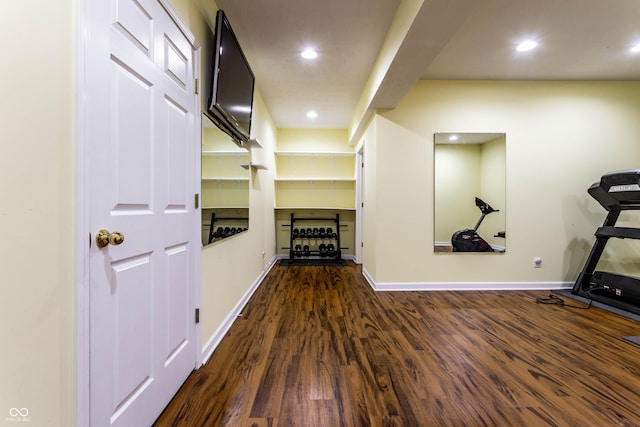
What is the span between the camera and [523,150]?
3412 millimetres

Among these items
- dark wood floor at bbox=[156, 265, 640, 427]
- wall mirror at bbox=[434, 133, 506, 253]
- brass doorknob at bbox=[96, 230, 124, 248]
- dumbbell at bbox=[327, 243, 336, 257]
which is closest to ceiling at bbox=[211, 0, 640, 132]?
wall mirror at bbox=[434, 133, 506, 253]

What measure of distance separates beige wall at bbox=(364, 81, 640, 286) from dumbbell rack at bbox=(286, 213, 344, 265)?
180 centimetres

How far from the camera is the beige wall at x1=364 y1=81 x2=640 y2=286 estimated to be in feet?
11.1

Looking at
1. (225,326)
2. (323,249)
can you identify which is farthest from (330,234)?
(225,326)

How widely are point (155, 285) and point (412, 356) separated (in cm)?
171

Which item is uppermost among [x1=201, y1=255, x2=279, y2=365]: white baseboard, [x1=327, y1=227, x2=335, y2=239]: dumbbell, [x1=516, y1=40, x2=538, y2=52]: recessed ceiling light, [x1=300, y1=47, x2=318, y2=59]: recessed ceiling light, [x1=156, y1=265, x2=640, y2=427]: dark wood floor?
Answer: [x1=516, y1=40, x2=538, y2=52]: recessed ceiling light

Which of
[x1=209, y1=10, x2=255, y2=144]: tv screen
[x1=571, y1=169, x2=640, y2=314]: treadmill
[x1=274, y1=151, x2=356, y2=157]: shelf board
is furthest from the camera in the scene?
[x1=274, y1=151, x2=356, y2=157]: shelf board

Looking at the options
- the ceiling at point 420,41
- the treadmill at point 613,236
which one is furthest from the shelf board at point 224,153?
the treadmill at point 613,236

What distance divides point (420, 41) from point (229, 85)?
1468 mm

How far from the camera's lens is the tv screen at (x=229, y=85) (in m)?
1.76

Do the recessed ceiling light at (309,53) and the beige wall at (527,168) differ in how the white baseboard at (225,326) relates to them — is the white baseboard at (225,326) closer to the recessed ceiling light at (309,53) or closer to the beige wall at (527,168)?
the beige wall at (527,168)

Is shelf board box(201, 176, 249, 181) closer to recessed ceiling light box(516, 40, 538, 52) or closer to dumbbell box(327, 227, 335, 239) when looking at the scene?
dumbbell box(327, 227, 335, 239)

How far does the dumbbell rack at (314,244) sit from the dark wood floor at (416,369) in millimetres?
2194

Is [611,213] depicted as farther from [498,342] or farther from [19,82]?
[19,82]
